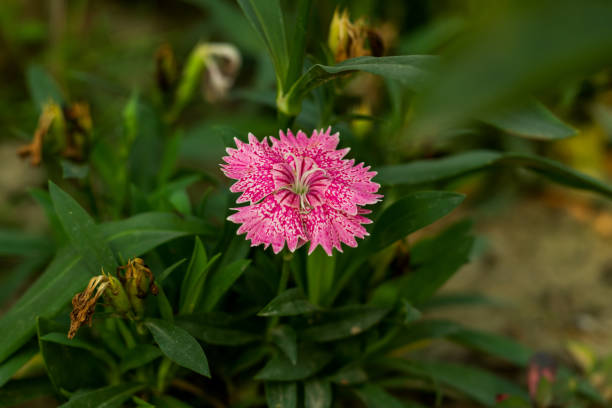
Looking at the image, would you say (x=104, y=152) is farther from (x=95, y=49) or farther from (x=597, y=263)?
(x=597, y=263)

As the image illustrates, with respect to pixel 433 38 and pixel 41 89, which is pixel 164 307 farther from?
pixel 433 38

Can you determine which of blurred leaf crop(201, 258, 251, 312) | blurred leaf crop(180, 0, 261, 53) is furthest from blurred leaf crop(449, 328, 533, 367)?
blurred leaf crop(180, 0, 261, 53)

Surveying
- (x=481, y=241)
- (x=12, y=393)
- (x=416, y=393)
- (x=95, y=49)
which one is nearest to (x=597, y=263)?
(x=481, y=241)

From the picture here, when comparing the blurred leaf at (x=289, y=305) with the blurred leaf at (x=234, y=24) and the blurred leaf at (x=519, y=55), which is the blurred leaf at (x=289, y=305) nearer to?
the blurred leaf at (x=519, y=55)

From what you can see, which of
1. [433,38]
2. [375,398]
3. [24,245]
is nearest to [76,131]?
[24,245]

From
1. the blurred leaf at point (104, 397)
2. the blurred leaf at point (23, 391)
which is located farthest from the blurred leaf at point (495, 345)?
the blurred leaf at point (23, 391)

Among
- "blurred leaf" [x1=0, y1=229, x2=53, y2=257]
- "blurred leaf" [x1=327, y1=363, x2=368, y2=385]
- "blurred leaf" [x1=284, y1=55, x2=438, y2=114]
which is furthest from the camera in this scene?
"blurred leaf" [x1=0, y1=229, x2=53, y2=257]

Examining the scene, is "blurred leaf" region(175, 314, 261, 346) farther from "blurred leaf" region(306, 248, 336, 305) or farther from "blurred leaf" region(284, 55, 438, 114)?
"blurred leaf" region(284, 55, 438, 114)
